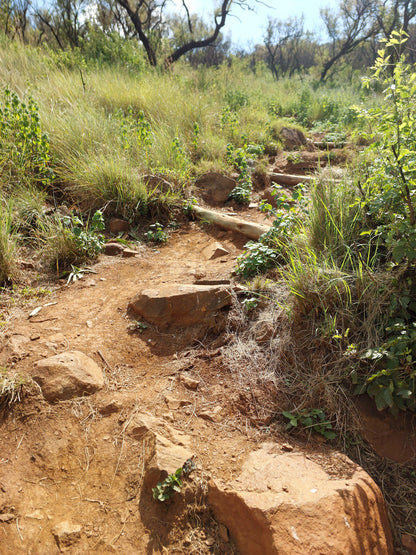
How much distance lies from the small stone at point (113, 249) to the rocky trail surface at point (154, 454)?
954 mm

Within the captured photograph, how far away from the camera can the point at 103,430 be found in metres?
1.96

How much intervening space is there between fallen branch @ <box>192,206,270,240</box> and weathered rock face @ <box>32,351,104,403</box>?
1.97 meters

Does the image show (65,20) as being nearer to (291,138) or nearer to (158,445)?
(291,138)

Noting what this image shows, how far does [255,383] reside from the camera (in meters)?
2.21

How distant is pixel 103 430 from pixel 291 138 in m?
6.00

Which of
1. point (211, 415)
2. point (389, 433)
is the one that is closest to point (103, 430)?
point (211, 415)

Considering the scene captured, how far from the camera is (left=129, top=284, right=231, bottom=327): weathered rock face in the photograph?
2.65m

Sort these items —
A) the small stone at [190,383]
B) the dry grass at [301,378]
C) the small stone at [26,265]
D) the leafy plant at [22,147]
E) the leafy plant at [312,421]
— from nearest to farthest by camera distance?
the dry grass at [301,378] → the leafy plant at [312,421] → the small stone at [190,383] → the small stone at [26,265] → the leafy plant at [22,147]

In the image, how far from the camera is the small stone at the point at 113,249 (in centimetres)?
364

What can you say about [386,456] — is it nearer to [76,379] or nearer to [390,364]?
[390,364]

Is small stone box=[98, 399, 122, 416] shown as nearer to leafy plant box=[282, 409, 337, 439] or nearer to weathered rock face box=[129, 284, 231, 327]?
weathered rock face box=[129, 284, 231, 327]

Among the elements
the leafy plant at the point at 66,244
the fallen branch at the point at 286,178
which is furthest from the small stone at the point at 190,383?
the fallen branch at the point at 286,178

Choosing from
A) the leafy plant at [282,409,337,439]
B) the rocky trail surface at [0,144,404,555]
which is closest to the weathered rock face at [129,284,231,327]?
the rocky trail surface at [0,144,404,555]

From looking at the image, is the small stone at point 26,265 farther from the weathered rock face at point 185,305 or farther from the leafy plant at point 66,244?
the weathered rock face at point 185,305
